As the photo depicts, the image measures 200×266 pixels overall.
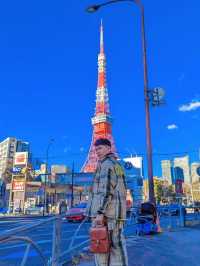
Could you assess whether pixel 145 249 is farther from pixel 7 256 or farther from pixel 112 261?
pixel 112 261

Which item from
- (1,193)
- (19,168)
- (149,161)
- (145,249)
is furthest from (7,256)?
(1,193)

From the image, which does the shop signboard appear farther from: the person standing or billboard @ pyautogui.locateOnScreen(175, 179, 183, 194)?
the person standing

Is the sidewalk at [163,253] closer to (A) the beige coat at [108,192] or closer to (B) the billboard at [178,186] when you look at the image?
(A) the beige coat at [108,192]

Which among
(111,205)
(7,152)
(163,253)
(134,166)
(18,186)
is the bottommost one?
(163,253)

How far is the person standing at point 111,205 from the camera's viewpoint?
3.85m

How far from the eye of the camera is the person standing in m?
3.85

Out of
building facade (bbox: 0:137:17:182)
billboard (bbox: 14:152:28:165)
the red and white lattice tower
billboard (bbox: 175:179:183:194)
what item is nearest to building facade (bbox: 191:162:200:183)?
billboard (bbox: 175:179:183:194)

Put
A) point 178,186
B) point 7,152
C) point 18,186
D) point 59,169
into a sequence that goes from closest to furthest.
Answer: point 178,186 < point 18,186 < point 59,169 < point 7,152

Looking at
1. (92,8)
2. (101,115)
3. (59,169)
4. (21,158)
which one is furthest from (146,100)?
(59,169)

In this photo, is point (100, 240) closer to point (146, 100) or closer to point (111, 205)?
point (111, 205)

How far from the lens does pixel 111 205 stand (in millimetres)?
3930

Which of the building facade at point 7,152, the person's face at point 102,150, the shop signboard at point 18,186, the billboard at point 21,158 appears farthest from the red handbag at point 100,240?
the building facade at point 7,152

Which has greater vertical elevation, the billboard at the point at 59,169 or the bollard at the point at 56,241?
the billboard at the point at 59,169

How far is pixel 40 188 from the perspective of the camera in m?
62.7
